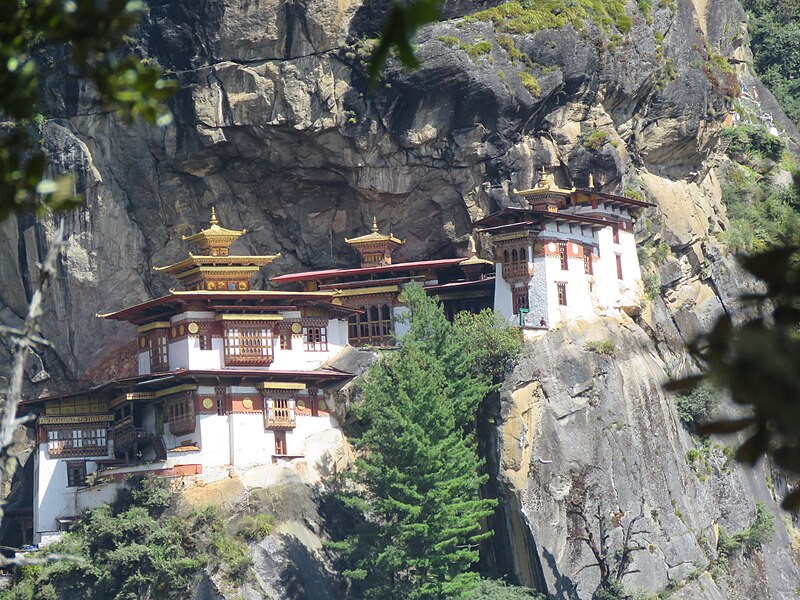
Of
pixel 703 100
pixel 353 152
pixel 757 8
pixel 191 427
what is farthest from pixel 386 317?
pixel 757 8

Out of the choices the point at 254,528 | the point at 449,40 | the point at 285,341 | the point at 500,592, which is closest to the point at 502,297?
the point at 285,341

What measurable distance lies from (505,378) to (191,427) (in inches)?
437

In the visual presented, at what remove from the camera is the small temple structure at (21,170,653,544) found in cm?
5266

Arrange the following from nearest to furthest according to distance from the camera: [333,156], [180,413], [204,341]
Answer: [180,413] < [204,341] < [333,156]

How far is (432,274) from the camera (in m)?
58.7

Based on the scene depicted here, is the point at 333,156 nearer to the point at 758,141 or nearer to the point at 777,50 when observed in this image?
the point at 758,141

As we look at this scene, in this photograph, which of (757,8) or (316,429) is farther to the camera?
(757,8)

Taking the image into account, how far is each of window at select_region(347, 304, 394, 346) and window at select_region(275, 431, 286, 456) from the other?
21.0 ft

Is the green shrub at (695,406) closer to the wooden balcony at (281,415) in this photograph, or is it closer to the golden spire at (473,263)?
the golden spire at (473,263)

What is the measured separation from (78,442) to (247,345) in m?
7.32

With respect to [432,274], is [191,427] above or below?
below

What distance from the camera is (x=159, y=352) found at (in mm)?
54625

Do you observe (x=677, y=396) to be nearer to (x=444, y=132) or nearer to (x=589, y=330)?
(x=589, y=330)

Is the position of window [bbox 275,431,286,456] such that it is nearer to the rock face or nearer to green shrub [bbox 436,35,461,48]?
the rock face
